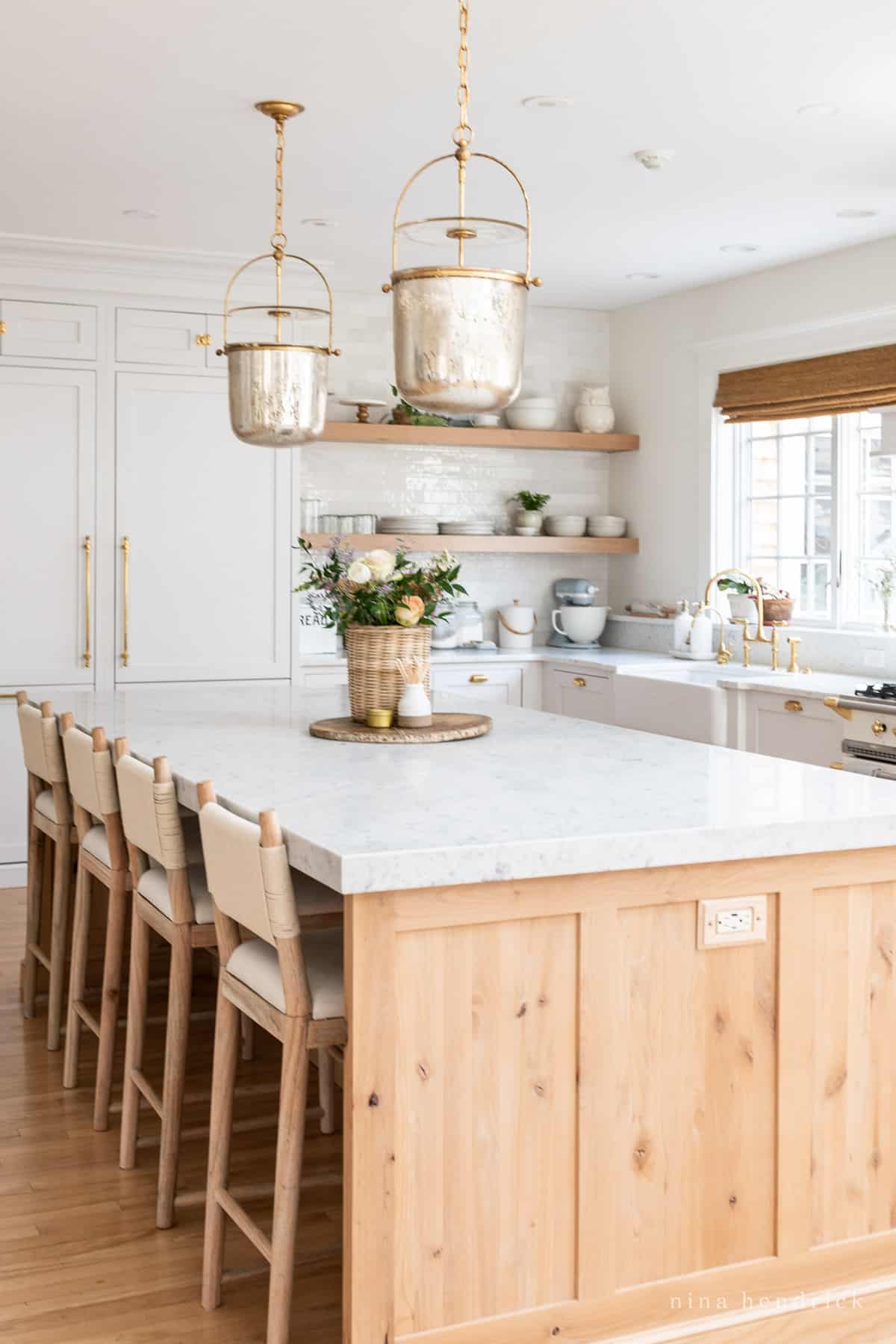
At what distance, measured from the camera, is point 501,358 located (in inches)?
101

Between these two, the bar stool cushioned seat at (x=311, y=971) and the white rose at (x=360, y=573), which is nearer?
the bar stool cushioned seat at (x=311, y=971)

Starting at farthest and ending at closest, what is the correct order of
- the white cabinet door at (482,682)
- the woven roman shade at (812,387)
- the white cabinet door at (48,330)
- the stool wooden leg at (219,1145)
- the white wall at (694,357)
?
the white cabinet door at (482,682) → the white cabinet door at (48,330) → the white wall at (694,357) → the woven roman shade at (812,387) → the stool wooden leg at (219,1145)

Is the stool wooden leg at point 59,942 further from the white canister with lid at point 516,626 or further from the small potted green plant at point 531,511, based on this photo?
the small potted green plant at point 531,511

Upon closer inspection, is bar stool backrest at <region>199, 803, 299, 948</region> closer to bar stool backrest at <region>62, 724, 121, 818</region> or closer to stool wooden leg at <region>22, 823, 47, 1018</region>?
bar stool backrest at <region>62, 724, 121, 818</region>

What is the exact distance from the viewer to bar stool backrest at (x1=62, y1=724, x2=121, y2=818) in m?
3.41

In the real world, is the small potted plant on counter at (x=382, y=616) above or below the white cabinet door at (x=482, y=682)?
above

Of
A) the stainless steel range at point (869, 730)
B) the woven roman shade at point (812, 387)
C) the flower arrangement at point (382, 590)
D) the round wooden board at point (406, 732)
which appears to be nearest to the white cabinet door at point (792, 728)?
the stainless steel range at point (869, 730)

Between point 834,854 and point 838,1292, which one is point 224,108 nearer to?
point 834,854

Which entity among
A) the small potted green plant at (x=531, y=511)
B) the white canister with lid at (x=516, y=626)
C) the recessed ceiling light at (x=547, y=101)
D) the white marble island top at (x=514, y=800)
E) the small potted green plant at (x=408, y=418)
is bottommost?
the white marble island top at (x=514, y=800)

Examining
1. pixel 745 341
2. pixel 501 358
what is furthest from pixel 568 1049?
pixel 745 341

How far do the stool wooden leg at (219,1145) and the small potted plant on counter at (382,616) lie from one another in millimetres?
1269

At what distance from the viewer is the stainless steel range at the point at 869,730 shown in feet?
16.0

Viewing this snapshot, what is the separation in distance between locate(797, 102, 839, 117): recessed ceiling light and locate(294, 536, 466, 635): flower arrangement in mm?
1656

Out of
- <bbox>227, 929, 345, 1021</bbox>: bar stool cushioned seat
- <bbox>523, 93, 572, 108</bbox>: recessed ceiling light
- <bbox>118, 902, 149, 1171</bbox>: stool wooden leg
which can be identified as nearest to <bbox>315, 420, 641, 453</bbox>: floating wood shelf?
<bbox>523, 93, 572, 108</bbox>: recessed ceiling light
